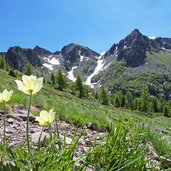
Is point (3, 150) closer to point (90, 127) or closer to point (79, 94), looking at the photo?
point (90, 127)

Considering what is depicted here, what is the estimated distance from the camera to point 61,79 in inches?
3952

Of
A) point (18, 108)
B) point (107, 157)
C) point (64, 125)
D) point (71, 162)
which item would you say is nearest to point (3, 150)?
point (71, 162)

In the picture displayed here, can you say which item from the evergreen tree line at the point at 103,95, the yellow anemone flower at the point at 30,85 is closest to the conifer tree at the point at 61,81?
the evergreen tree line at the point at 103,95

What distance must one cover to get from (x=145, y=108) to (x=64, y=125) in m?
114

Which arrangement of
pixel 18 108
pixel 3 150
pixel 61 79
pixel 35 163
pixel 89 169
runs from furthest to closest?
1. pixel 61 79
2. pixel 18 108
3. pixel 89 169
4. pixel 3 150
5. pixel 35 163

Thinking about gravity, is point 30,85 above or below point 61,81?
below

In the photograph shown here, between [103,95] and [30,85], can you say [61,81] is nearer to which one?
[103,95]

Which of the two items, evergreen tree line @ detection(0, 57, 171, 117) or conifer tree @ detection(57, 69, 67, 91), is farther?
evergreen tree line @ detection(0, 57, 171, 117)

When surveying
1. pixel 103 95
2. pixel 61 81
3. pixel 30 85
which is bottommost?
pixel 30 85

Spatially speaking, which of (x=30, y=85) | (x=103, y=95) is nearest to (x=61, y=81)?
(x=103, y=95)

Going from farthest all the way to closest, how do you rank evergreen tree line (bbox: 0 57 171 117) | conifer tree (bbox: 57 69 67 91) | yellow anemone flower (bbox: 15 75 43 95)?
1. evergreen tree line (bbox: 0 57 171 117)
2. conifer tree (bbox: 57 69 67 91)
3. yellow anemone flower (bbox: 15 75 43 95)

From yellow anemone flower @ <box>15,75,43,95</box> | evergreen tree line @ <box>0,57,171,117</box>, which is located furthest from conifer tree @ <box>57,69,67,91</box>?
yellow anemone flower @ <box>15,75,43,95</box>

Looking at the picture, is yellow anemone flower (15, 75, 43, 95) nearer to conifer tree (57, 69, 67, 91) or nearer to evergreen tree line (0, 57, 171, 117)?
evergreen tree line (0, 57, 171, 117)

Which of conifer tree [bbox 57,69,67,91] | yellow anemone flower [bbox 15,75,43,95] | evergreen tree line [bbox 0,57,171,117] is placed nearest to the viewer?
yellow anemone flower [bbox 15,75,43,95]
